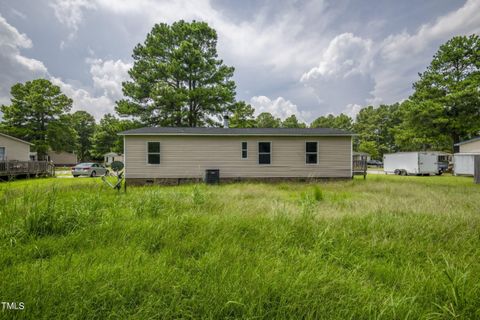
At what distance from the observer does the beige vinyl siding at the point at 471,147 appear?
18062 millimetres

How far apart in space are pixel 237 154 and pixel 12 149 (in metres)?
→ 22.0

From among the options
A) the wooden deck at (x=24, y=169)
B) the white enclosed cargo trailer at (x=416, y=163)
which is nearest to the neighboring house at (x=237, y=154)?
the wooden deck at (x=24, y=169)

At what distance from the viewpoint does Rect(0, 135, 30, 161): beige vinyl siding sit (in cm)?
1789

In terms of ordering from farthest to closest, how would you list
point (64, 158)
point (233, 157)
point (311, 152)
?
point (64, 158) → point (311, 152) → point (233, 157)

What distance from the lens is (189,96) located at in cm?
1944

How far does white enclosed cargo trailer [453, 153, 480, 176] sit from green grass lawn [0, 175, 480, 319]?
64.9 feet

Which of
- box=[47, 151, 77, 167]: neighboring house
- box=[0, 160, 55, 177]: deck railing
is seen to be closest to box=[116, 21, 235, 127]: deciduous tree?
box=[0, 160, 55, 177]: deck railing

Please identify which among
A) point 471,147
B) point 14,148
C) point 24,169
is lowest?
point 24,169

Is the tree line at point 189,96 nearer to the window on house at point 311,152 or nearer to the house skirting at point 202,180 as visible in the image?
the house skirting at point 202,180

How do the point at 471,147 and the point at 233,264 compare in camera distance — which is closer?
the point at 233,264

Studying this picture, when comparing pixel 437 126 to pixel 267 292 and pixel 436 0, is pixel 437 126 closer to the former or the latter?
pixel 436 0

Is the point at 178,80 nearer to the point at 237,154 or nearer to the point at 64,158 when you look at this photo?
the point at 237,154

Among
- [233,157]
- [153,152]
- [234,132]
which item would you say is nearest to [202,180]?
[233,157]

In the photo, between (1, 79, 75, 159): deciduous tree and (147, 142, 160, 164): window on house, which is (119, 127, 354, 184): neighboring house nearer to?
(147, 142, 160, 164): window on house
